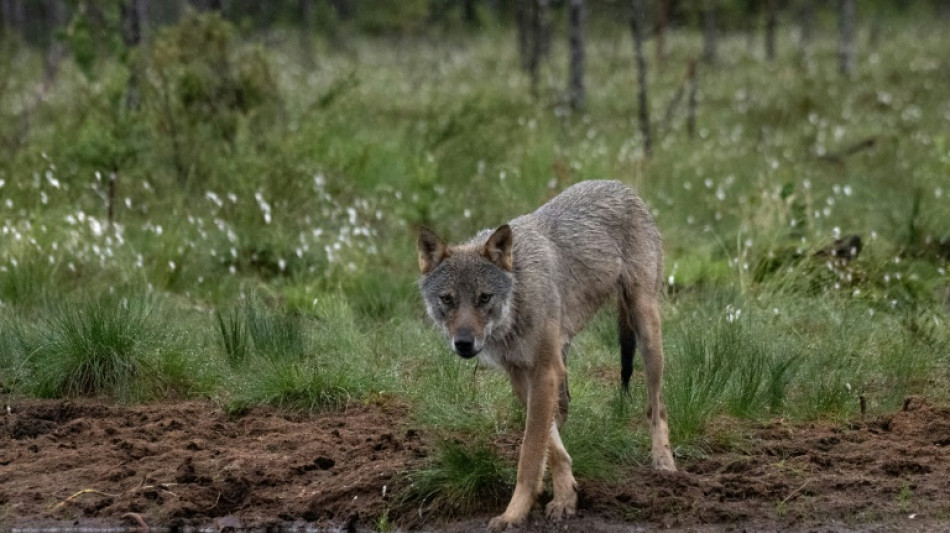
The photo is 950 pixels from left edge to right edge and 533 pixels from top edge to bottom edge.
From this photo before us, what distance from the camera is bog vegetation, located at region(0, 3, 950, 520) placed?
7965 mm

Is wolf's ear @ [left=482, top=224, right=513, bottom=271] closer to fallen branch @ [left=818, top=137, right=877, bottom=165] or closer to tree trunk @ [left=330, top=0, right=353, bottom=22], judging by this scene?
fallen branch @ [left=818, top=137, right=877, bottom=165]

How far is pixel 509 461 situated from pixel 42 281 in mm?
5722

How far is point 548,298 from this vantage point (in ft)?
20.7

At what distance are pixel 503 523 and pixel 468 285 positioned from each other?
47.9 inches

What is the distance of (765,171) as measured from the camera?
53.1 ft

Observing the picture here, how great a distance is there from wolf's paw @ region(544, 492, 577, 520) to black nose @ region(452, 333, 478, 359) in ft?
3.50

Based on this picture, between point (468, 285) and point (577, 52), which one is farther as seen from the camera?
point (577, 52)

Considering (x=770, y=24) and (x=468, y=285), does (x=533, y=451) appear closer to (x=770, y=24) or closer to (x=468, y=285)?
(x=468, y=285)

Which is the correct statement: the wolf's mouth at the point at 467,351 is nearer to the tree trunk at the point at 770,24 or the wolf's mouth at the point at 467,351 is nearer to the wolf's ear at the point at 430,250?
the wolf's ear at the point at 430,250

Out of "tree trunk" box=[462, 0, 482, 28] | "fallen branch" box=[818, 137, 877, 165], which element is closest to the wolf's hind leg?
"fallen branch" box=[818, 137, 877, 165]

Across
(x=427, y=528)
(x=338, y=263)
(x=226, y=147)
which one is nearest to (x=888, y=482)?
(x=427, y=528)

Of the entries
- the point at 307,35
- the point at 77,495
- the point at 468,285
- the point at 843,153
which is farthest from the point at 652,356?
the point at 307,35

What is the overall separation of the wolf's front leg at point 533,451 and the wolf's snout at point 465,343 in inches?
22.6

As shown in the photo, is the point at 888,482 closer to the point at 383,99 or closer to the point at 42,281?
the point at 42,281
